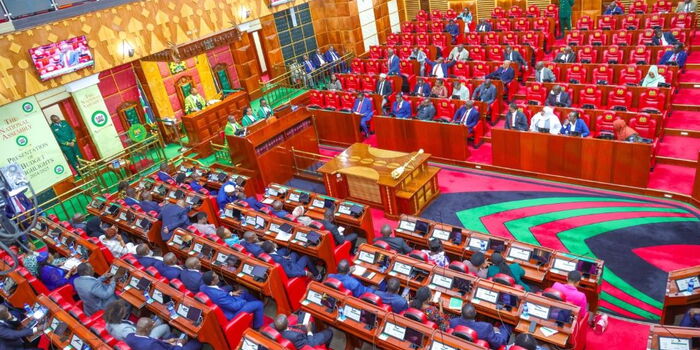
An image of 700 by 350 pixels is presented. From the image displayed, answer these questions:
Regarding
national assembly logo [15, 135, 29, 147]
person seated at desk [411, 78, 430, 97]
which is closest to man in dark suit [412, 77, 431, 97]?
person seated at desk [411, 78, 430, 97]

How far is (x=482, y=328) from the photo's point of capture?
5.13m

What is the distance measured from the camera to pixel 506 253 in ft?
21.7

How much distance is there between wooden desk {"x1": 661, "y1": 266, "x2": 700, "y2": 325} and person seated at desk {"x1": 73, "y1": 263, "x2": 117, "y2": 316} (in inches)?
277

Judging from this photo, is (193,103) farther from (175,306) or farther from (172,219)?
(175,306)

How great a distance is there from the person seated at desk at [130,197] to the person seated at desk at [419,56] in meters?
8.32

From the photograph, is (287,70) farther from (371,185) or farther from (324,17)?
(371,185)

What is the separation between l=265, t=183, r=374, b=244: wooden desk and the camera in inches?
323

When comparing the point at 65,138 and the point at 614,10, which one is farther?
the point at 614,10

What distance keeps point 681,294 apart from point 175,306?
6.01 metres

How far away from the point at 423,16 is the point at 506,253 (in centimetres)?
1387

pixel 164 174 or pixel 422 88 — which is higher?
pixel 422 88

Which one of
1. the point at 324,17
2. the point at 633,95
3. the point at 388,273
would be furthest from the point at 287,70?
the point at 388,273

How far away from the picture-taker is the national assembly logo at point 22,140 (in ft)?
35.4

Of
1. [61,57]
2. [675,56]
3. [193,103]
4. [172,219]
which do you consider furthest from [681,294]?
[193,103]
